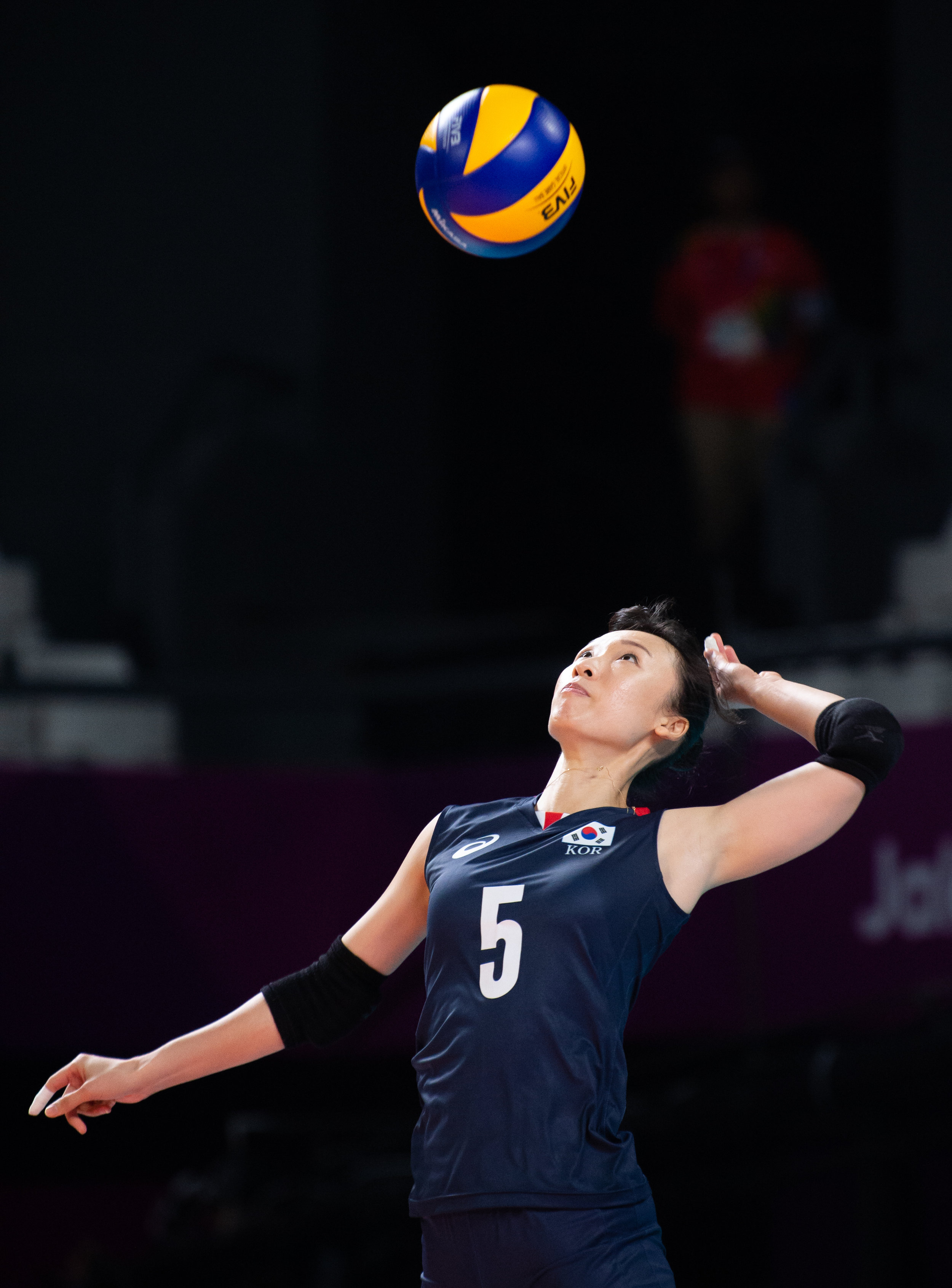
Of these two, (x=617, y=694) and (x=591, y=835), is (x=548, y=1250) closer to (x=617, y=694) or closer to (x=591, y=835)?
(x=591, y=835)

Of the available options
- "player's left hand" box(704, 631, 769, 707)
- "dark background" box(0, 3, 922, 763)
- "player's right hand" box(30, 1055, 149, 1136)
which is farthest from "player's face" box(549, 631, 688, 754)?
"dark background" box(0, 3, 922, 763)

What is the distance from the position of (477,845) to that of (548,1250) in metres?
0.65

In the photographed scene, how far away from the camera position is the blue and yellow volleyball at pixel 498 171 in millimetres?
3338

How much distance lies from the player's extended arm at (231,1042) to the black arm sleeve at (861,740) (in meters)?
0.68

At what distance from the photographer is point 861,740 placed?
2.51 metres

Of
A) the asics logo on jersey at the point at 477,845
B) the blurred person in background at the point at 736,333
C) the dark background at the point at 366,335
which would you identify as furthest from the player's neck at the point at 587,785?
the blurred person in background at the point at 736,333

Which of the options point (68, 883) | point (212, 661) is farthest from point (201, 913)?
point (212, 661)

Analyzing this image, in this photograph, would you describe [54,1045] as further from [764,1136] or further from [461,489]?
[461,489]

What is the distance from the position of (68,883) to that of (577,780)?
12.0 feet

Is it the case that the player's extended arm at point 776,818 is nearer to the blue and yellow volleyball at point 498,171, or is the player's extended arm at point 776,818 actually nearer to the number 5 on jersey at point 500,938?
the number 5 on jersey at point 500,938

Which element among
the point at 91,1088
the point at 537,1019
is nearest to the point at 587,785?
the point at 537,1019

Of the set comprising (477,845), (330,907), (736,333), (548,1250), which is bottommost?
(330,907)

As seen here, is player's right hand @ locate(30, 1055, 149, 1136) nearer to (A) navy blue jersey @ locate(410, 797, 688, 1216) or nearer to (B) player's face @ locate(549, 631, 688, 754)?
(A) navy blue jersey @ locate(410, 797, 688, 1216)

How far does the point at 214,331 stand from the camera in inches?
318
